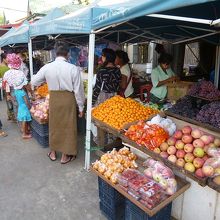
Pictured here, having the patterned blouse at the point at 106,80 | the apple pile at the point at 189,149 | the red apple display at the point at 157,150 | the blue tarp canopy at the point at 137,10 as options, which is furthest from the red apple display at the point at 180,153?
the patterned blouse at the point at 106,80

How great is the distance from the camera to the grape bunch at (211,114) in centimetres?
330

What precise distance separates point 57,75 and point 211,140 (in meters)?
2.55

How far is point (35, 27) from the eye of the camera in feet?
20.1

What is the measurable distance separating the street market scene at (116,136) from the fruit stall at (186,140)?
0.04 ft

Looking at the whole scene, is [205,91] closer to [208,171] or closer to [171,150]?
[171,150]

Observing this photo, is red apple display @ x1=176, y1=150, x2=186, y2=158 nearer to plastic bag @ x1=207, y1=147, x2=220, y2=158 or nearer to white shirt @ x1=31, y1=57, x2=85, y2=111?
plastic bag @ x1=207, y1=147, x2=220, y2=158

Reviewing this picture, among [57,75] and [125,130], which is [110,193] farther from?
[57,75]

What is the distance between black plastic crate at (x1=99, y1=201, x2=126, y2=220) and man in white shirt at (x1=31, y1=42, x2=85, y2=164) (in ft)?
5.31

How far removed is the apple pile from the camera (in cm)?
282

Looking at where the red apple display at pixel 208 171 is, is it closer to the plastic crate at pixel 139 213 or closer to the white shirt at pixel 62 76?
the plastic crate at pixel 139 213

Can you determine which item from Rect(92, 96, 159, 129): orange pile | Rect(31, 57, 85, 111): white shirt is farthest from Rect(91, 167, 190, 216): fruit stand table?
Rect(31, 57, 85, 111): white shirt

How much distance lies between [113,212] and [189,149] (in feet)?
3.83

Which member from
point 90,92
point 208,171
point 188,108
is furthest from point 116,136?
point 208,171

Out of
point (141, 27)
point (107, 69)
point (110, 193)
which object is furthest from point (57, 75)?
point (110, 193)
